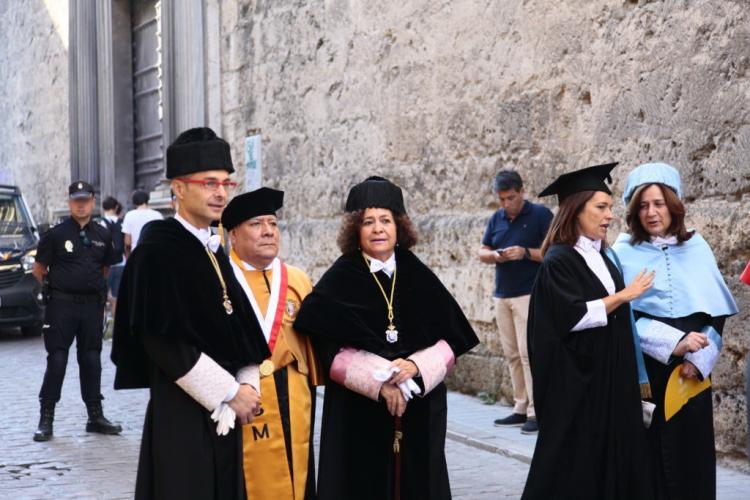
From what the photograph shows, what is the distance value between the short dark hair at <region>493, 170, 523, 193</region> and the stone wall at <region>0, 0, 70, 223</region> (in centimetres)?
1285

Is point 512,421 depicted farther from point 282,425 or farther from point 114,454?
point 282,425

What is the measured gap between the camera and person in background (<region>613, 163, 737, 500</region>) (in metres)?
4.97

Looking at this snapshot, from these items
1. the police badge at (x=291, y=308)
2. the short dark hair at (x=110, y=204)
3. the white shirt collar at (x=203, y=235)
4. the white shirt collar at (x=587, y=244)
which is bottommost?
the police badge at (x=291, y=308)

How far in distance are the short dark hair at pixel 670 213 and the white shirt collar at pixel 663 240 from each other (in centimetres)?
2

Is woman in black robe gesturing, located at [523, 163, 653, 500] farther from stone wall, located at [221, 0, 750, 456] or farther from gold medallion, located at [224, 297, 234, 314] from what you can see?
stone wall, located at [221, 0, 750, 456]

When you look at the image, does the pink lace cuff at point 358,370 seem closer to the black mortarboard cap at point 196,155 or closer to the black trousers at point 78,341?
the black mortarboard cap at point 196,155

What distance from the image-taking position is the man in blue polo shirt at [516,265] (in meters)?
7.91

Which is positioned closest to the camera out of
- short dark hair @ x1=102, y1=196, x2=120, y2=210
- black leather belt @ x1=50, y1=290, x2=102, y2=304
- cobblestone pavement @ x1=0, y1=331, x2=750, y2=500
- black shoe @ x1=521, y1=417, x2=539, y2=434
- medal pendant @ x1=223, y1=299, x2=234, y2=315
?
medal pendant @ x1=223, y1=299, x2=234, y2=315

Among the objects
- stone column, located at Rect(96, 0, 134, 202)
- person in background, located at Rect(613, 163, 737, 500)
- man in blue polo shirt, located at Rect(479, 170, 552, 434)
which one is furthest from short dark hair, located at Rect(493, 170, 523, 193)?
stone column, located at Rect(96, 0, 134, 202)

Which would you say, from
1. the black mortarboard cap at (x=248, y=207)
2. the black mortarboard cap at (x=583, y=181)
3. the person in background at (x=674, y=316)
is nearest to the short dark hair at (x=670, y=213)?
the person in background at (x=674, y=316)

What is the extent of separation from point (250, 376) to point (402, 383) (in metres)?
0.66

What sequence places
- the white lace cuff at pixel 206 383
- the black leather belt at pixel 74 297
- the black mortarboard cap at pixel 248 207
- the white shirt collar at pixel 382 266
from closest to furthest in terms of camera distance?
the white lace cuff at pixel 206 383 → the black mortarboard cap at pixel 248 207 → the white shirt collar at pixel 382 266 → the black leather belt at pixel 74 297

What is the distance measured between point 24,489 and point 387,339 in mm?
2773

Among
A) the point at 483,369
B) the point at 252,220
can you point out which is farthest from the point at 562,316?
the point at 483,369
